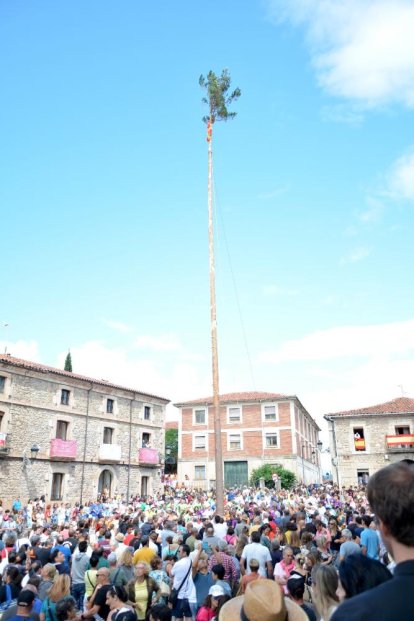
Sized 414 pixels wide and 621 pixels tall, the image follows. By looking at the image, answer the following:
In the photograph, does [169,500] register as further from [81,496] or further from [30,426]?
[30,426]

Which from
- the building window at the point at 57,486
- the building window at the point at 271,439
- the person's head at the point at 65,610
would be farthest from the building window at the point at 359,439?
the person's head at the point at 65,610

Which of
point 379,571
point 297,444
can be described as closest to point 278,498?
point 297,444

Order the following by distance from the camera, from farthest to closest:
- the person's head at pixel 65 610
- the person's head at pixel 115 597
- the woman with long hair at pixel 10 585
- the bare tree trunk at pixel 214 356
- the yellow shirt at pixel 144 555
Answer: the bare tree trunk at pixel 214 356 < the yellow shirt at pixel 144 555 < the woman with long hair at pixel 10 585 < the person's head at pixel 115 597 < the person's head at pixel 65 610

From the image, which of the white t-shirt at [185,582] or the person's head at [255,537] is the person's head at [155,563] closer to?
the white t-shirt at [185,582]

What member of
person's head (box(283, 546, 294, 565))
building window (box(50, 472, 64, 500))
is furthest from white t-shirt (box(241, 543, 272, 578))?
building window (box(50, 472, 64, 500))

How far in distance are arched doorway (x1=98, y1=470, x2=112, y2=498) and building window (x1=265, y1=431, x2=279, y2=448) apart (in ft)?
51.3

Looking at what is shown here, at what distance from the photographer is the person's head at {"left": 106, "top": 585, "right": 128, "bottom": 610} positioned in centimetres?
576

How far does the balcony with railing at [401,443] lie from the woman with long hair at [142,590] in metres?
32.6

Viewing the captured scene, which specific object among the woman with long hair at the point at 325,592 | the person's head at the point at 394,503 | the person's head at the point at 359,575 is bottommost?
the woman with long hair at the point at 325,592

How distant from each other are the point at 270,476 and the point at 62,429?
18495mm

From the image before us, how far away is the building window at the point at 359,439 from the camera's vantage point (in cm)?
3634

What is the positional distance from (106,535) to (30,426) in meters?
20.1

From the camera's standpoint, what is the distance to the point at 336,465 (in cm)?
3634

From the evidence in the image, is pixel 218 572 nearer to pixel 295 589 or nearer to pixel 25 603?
pixel 295 589
